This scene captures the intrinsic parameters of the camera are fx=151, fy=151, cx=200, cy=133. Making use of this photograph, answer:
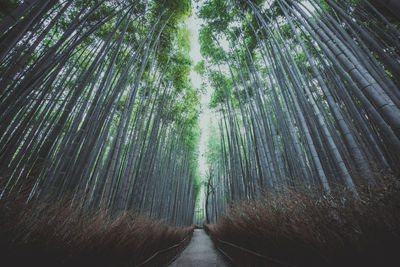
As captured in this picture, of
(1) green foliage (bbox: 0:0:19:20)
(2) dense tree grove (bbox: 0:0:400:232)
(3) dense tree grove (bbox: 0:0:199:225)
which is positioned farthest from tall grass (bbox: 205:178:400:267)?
(1) green foliage (bbox: 0:0:19:20)

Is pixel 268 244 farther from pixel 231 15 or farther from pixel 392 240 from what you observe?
pixel 231 15

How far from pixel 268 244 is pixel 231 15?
231 inches

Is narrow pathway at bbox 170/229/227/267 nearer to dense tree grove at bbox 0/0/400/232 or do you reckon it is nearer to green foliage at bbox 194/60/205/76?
dense tree grove at bbox 0/0/400/232

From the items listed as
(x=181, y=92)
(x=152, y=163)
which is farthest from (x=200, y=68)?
(x=152, y=163)

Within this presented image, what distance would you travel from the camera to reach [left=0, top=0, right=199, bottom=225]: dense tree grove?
5.57ft

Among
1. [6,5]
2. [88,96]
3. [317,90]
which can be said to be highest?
[6,5]

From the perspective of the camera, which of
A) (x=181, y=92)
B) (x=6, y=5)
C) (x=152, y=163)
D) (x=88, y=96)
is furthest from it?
(x=181, y=92)

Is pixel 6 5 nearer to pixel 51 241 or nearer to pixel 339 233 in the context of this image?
pixel 51 241

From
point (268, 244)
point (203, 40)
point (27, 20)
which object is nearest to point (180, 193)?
point (203, 40)

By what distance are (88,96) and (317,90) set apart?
15.8ft

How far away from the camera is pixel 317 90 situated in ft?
11.7

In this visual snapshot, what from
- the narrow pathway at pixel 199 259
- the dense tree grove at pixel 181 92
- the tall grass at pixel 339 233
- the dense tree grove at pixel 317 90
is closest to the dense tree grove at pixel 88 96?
the dense tree grove at pixel 181 92

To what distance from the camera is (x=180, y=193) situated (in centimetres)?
1116

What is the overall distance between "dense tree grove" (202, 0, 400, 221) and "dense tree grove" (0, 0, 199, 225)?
6.70ft
